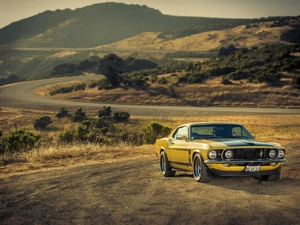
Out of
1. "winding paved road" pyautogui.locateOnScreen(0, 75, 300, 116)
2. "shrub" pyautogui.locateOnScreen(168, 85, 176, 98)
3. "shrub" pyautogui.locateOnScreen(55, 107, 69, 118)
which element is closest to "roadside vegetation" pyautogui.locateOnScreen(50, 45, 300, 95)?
"shrub" pyautogui.locateOnScreen(168, 85, 176, 98)

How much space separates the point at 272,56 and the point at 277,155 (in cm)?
6413

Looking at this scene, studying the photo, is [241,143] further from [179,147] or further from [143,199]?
[143,199]

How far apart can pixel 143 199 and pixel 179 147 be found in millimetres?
2766

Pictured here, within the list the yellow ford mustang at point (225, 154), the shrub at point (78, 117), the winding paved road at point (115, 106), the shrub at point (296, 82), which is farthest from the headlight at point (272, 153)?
the shrub at point (296, 82)

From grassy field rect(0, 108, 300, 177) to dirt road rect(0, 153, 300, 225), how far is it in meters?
3.11

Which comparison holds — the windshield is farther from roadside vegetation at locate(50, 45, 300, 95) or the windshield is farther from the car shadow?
roadside vegetation at locate(50, 45, 300, 95)

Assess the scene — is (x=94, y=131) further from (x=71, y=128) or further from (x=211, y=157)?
(x=211, y=157)

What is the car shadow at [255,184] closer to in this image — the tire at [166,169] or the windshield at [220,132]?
the tire at [166,169]

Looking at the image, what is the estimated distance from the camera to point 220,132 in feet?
38.9

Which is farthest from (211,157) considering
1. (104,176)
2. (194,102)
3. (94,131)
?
(194,102)

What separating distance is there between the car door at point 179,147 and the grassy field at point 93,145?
14.1ft

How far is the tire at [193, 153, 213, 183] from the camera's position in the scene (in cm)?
1054

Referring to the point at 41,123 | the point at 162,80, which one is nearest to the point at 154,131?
the point at 41,123

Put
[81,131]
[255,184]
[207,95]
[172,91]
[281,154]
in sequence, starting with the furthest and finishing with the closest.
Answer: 1. [172,91]
2. [207,95]
3. [81,131]
4. [255,184]
5. [281,154]
